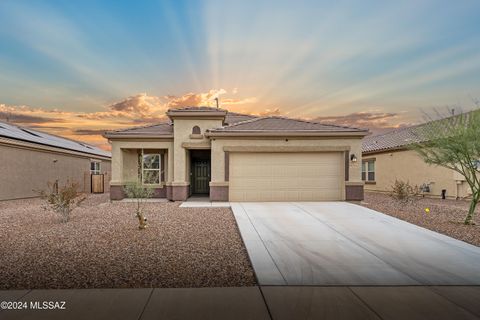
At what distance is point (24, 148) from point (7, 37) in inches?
424

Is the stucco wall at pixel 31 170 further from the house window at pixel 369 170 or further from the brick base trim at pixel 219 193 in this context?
the house window at pixel 369 170

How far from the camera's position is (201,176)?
19766mm

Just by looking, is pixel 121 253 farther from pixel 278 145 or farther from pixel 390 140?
pixel 390 140

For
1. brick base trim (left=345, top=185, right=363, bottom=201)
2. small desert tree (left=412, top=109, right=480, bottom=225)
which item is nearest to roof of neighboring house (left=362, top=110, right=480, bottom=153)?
brick base trim (left=345, top=185, right=363, bottom=201)

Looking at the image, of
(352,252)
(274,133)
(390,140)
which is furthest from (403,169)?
(352,252)

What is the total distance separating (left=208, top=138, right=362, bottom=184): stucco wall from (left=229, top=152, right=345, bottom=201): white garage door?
1.52 feet

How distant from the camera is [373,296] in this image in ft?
14.0

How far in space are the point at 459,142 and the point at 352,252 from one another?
6.01 m

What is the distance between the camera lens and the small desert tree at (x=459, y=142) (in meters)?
9.41

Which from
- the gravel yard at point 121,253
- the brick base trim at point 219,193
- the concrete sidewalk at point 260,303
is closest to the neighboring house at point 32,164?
the gravel yard at point 121,253

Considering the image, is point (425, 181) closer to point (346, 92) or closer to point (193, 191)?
point (346, 92)

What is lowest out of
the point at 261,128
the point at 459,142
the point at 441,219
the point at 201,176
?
the point at 441,219

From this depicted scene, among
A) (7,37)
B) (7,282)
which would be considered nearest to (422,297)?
(7,282)

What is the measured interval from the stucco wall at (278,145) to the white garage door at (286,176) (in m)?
0.46
